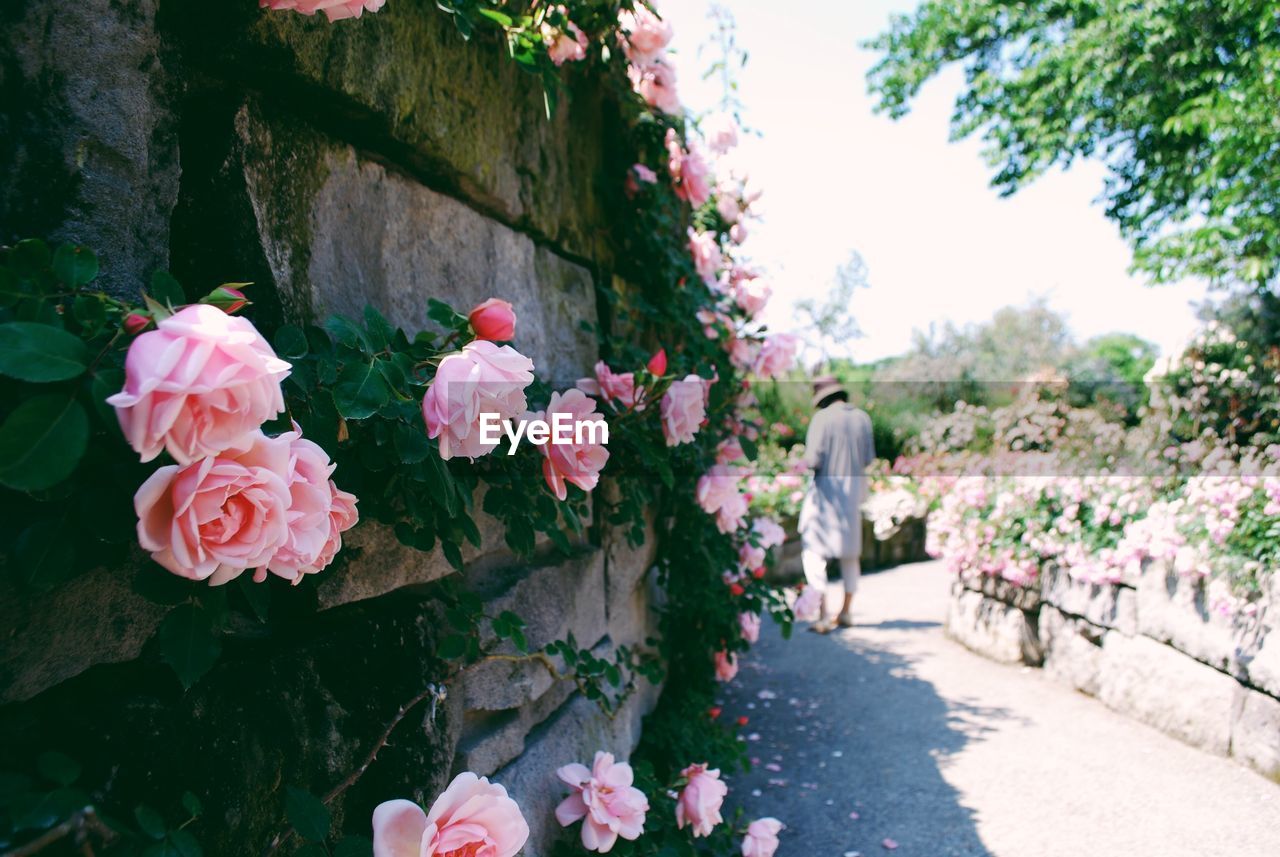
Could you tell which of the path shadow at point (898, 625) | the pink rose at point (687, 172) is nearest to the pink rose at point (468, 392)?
the pink rose at point (687, 172)

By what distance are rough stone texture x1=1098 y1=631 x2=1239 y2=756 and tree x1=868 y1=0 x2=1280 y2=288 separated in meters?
5.82

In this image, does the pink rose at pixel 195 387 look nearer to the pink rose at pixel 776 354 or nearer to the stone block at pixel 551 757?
the stone block at pixel 551 757

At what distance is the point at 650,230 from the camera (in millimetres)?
2348

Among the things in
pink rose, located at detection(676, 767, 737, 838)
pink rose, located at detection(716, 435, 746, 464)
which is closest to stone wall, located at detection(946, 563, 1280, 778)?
pink rose, located at detection(716, 435, 746, 464)

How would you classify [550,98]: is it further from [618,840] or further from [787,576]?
[787,576]

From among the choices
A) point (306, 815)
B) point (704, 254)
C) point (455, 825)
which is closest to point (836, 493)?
point (704, 254)

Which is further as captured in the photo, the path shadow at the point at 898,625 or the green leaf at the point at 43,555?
the path shadow at the point at 898,625

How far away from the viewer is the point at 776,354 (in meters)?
2.91

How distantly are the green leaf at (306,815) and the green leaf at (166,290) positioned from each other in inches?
19.3

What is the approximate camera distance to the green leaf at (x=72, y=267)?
615mm

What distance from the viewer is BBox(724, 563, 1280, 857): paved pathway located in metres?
2.47

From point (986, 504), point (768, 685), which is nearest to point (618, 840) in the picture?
point (768, 685)

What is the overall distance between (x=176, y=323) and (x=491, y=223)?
1040 millimetres

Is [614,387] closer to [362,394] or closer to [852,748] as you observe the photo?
[362,394]
